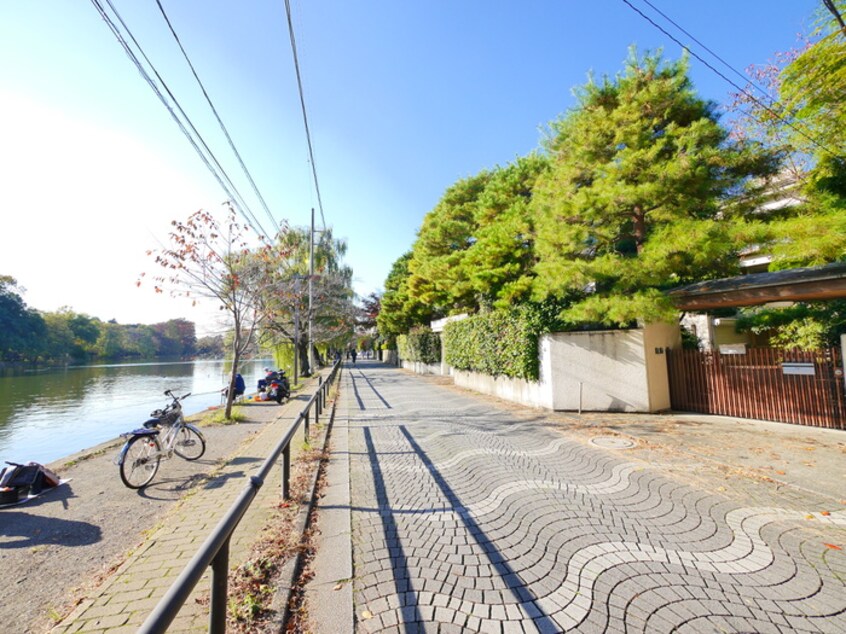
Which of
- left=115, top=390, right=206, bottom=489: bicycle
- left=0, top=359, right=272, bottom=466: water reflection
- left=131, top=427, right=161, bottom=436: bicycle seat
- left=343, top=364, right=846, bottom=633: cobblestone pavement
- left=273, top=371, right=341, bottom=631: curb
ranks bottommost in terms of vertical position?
left=0, top=359, right=272, bottom=466: water reflection

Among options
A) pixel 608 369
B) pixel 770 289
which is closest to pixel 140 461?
pixel 608 369

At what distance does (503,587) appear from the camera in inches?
103

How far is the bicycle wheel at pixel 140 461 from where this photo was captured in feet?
16.7

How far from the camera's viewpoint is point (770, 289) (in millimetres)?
7109

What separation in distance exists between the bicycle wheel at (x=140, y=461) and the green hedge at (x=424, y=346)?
68.2 feet

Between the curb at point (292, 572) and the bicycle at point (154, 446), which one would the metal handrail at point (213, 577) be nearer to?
the curb at point (292, 572)

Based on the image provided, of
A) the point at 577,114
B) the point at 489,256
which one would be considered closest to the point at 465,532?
the point at 489,256

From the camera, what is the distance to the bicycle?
512 cm

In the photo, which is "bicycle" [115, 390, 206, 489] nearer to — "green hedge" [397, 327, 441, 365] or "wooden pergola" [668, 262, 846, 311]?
"wooden pergola" [668, 262, 846, 311]

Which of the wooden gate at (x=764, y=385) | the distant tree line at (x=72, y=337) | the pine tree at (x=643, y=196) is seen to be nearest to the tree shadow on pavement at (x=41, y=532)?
the pine tree at (x=643, y=196)

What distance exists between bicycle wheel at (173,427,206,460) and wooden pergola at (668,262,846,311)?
9.85 m

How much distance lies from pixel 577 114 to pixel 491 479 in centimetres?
950

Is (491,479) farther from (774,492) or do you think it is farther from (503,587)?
(774,492)

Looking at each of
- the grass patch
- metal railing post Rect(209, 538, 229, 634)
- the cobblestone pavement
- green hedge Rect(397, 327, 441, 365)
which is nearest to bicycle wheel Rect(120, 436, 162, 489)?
the cobblestone pavement
